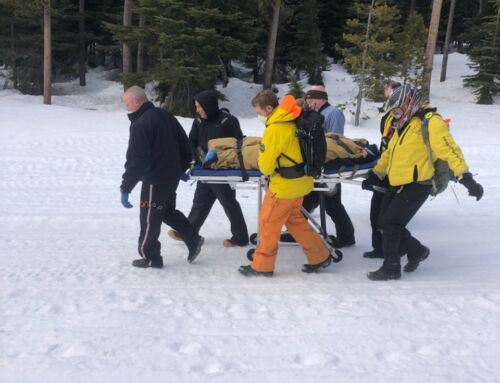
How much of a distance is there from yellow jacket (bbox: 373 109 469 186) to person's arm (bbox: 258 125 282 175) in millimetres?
1090

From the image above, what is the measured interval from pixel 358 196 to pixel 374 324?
4.87m

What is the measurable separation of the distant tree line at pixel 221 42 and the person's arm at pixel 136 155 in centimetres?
1368

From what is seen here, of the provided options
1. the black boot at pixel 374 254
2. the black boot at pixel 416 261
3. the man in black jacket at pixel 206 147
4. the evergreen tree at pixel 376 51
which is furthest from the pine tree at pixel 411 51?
the black boot at pixel 416 261

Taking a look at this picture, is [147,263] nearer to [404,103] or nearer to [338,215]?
[338,215]

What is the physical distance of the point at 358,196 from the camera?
27.7 ft

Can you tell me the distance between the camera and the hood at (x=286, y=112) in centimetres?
427

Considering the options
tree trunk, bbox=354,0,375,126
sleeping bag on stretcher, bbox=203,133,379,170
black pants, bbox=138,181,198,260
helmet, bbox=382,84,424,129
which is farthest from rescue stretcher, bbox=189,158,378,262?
tree trunk, bbox=354,0,375,126

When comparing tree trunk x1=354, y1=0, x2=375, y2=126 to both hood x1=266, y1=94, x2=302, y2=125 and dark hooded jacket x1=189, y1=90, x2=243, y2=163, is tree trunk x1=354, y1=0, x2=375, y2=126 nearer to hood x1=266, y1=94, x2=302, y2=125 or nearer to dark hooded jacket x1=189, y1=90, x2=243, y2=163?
dark hooded jacket x1=189, y1=90, x2=243, y2=163

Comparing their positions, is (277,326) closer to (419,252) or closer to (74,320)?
(74,320)

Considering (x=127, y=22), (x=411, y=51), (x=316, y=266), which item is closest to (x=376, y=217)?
(x=316, y=266)

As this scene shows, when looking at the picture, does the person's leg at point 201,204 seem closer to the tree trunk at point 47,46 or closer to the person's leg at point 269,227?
the person's leg at point 269,227

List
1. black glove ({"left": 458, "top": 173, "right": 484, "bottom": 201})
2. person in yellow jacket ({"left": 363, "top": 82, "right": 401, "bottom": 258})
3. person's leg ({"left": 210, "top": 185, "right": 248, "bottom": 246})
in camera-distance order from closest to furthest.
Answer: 1. black glove ({"left": 458, "top": 173, "right": 484, "bottom": 201})
2. person in yellow jacket ({"left": 363, "top": 82, "right": 401, "bottom": 258})
3. person's leg ({"left": 210, "top": 185, "right": 248, "bottom": 246})

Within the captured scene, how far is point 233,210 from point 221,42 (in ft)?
44.6

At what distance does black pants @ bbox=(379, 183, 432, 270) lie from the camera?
444 cm
